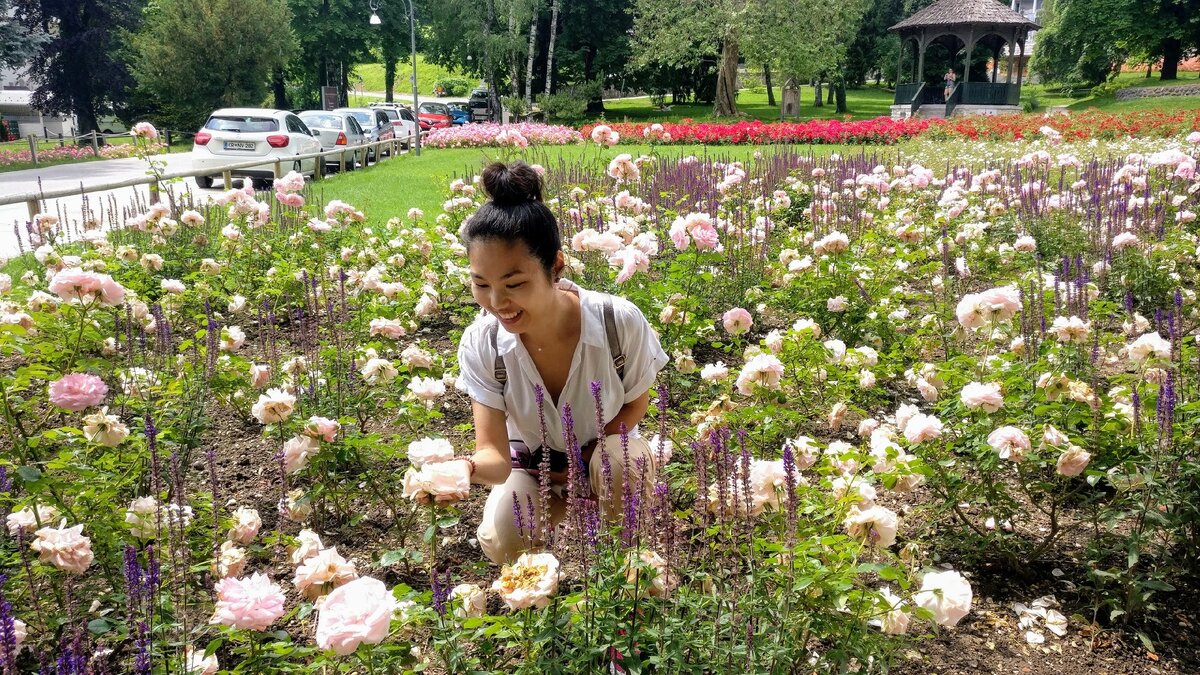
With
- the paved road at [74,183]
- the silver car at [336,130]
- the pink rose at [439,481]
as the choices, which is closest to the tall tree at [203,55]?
the paved road at [74,183]

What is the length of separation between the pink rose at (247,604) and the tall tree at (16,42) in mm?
30274

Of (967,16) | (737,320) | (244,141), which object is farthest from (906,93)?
(737,320)

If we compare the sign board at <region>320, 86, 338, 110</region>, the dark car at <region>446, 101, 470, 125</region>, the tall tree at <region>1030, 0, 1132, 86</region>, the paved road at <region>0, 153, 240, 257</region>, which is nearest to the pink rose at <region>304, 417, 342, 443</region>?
the paved road at <region>0, 153, 240, 257</region>

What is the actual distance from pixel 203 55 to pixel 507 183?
1245 inches

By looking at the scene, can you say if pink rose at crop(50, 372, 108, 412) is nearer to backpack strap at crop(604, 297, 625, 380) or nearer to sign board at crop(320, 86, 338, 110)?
backpack strap at crop(604, 297, 625, 380)

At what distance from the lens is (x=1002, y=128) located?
16719 mm

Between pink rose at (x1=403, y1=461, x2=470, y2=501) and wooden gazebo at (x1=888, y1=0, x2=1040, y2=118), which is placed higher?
wooden gazebo at (x1=888, y1=0, x2=1040, y2=118)

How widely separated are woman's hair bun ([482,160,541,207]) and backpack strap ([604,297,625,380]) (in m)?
0.41

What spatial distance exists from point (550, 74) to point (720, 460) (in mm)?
32285

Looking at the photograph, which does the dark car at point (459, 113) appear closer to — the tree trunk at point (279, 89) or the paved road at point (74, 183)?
the tree trunk at point (279, 89)

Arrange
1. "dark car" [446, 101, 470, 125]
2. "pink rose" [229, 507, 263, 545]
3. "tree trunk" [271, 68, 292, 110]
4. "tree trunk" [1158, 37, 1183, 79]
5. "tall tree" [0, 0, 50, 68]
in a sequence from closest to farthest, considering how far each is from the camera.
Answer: "pink rose" [229, 507, 263, 545] → "tall tree" [0, 0, 50, 68] → "tree trunk" [1158, 37, 1183, 79] → "dark car" [446, 101, 470, 125] → "tree trunk" [271, 68, 292, 110]

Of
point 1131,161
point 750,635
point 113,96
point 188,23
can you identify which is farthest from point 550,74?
point 750,635

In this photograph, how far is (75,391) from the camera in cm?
233

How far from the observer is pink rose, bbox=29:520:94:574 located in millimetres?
1886
